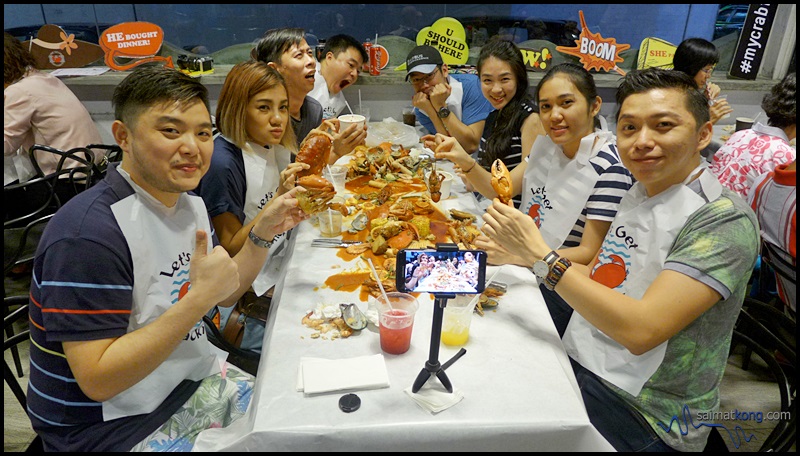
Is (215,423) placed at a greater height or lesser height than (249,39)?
lesser

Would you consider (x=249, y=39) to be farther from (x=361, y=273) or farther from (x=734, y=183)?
(x=734, y=183)

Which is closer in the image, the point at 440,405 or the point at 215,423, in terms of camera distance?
the point at 440,405

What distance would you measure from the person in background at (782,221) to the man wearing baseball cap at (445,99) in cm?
223

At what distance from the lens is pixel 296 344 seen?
5.81 ft

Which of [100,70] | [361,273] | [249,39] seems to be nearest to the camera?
[361,273]

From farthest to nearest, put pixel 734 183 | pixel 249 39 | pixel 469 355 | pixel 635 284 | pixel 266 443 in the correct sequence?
pixel 249 39 < pixel 734 183 < pixel 635 284 < pixel 469 355 < pixel 266 443

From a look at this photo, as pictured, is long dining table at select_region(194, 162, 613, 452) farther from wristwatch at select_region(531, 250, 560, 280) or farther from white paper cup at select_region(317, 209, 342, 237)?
white paper cup at select_region(317, 209, 342, 237)

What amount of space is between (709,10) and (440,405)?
20.4 ft

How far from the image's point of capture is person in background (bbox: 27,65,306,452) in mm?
1437

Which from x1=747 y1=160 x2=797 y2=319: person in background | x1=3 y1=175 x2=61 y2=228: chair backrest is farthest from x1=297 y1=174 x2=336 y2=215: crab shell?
x1=747 y1=160 x2=797 y2=319: person in background

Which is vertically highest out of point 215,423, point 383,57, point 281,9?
point 281,9

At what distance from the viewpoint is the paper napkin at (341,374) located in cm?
155

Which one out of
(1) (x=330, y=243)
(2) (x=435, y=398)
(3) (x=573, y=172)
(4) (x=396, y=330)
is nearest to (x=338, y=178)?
(1) (x=330, y=243)

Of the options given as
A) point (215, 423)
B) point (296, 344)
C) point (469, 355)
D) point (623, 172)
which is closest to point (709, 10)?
point (623, 172)
